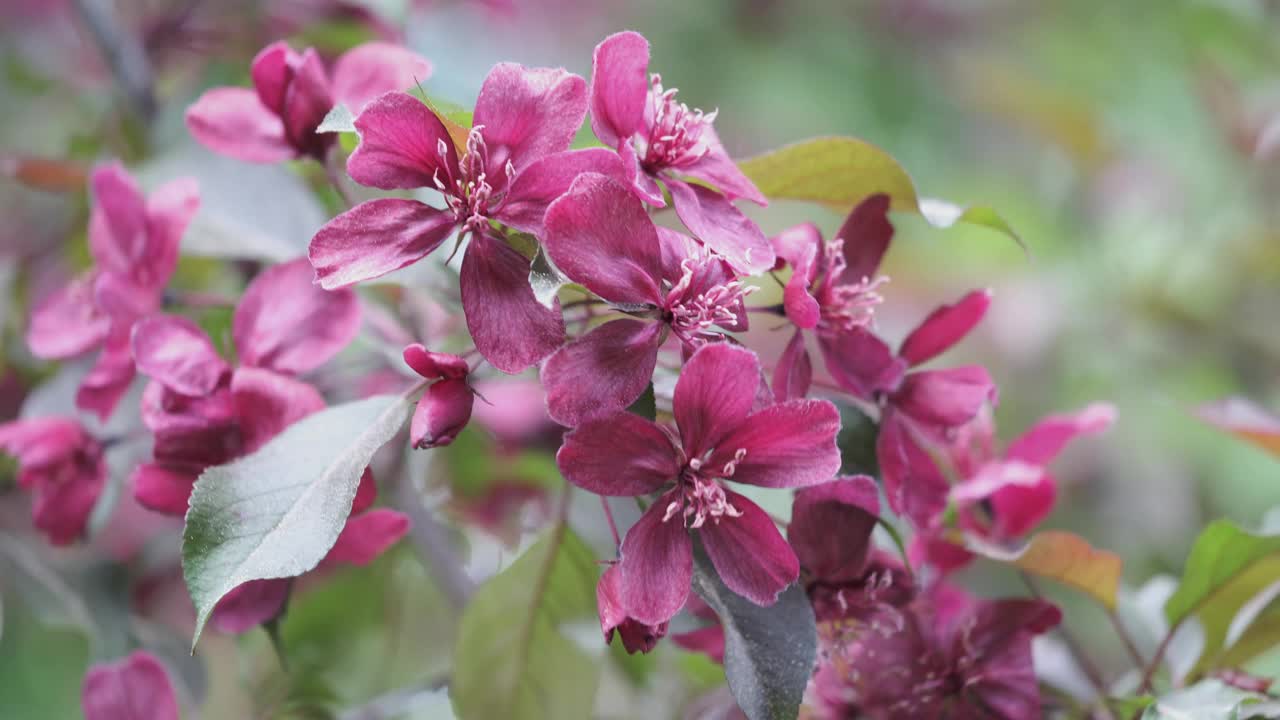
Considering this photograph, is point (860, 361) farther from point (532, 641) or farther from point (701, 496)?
point (532, 641)

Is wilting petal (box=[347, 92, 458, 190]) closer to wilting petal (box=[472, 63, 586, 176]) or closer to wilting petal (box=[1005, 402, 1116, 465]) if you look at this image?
wilting petal (box=[472, 63, 586, 176])

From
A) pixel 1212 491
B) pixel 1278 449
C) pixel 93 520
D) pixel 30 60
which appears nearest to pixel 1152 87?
pixel 1212 491

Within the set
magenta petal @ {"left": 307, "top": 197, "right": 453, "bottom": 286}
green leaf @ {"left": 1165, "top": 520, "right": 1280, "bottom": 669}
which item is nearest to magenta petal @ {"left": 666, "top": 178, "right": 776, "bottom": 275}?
magenta petal @ {"left": 307, "top": 197, "right": 453, "bottom": 286}

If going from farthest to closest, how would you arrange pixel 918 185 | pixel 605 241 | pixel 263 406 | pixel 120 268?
pixel 918 185 → pixel 120 268 → pixel 263 406 → pixel 605 241

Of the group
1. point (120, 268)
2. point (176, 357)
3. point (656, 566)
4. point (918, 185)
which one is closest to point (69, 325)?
point (120, 268)

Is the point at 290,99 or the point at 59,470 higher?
the point at 290,99

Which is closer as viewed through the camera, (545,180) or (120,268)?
(545,180)

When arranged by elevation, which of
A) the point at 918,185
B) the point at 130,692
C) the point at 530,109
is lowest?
the point at 918,185
